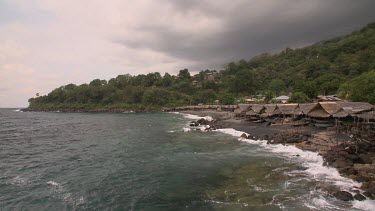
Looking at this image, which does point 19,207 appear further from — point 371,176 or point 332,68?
point 332,68

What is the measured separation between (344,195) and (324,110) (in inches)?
1194

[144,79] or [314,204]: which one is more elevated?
[144,79]

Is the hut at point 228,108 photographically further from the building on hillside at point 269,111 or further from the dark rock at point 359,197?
the dark rock at point 359,197

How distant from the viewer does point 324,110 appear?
144 feet

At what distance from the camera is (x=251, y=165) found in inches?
957

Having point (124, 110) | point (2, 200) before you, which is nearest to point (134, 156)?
point (2, 200)

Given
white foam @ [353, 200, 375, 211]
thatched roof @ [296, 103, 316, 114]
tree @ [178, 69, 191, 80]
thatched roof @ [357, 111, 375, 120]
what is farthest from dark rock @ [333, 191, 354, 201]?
tree @ [178, 69, 191, 80]

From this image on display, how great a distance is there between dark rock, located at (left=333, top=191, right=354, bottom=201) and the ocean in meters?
0.31

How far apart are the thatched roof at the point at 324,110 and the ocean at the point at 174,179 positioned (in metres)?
14.5

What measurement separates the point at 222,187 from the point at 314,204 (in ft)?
18.3

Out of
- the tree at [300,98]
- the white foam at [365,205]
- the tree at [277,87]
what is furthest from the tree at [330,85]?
the white foam at [365,205]

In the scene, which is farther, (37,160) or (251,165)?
(37,160)

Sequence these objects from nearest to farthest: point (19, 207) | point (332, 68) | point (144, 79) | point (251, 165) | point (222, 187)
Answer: point (19, 207) → point (222, 187) → point (251, 165) → point (332, 68) → point (144, 79)

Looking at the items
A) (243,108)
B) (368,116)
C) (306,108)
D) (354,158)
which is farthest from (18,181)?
(243,108)
